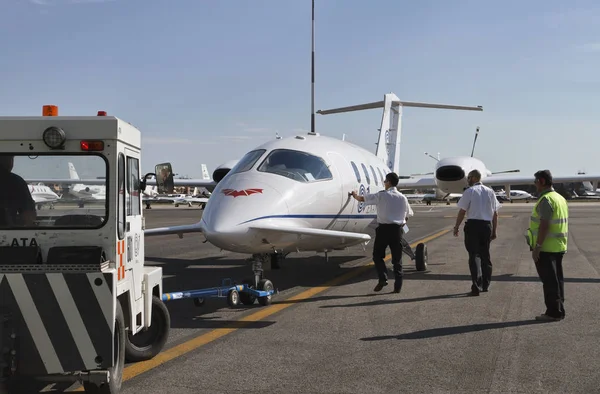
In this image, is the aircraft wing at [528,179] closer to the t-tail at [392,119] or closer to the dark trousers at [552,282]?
the t-tail at [392,119]

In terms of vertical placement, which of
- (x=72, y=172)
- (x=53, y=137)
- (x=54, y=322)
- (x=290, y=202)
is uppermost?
(x=53, y=137)

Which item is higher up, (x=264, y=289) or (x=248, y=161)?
(x=248, y=161)

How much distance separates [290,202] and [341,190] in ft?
5.70

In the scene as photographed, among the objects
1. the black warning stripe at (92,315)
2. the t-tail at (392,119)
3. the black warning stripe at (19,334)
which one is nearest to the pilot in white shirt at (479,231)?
the black warning stripe at (92,315)

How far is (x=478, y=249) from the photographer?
9.09m

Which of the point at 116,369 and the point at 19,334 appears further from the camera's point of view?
the point at 116,369

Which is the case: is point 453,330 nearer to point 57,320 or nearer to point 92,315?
point 92,315

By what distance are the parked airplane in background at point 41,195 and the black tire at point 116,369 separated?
0.93 metres

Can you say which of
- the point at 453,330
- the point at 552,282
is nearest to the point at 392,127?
the point at 552,282

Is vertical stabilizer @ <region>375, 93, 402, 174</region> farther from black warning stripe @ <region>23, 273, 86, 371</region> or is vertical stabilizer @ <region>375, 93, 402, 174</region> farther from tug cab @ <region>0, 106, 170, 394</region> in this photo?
black warning stripe @ <region>23, 273, 86, 371</region>

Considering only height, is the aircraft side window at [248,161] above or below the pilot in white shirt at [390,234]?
above

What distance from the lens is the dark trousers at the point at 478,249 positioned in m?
9.02

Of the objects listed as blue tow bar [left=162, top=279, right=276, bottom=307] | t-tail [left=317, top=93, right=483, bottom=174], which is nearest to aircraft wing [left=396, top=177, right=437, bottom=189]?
t-tail [left=317, top=93, right=483, bottom=174]

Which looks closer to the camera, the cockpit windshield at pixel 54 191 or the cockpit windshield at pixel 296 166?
the cockpit windshield at pixel 54 191
